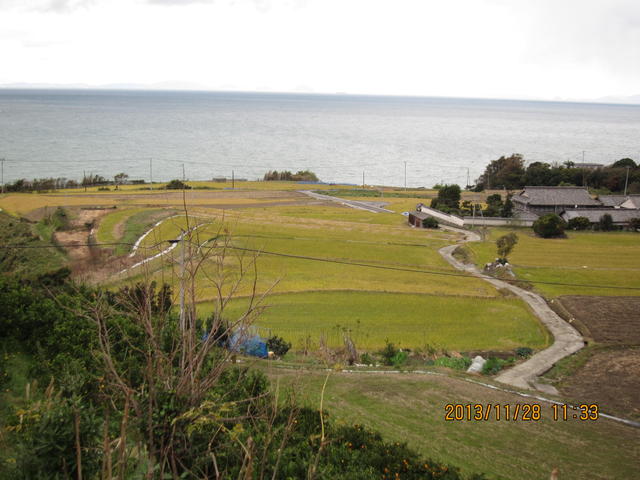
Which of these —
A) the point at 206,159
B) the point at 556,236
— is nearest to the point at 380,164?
the point at 206,159

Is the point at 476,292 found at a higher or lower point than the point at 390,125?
lower

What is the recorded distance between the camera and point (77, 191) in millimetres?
56344

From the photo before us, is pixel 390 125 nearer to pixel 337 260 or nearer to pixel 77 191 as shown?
pixel 77 191

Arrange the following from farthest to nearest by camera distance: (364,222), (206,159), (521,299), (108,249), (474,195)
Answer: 1. (206,159)
2. (474,195)
3. (364,222)
4. (108,249)
5. (521,299)

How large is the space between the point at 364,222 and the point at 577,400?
101 ft

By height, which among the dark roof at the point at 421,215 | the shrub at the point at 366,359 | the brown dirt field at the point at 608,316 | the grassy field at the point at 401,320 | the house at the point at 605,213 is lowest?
the grassy field at the point at 401,320

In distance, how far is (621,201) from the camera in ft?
159

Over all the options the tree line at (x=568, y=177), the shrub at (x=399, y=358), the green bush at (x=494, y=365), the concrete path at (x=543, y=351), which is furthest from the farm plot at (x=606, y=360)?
the tree line at (x=568, y=177)

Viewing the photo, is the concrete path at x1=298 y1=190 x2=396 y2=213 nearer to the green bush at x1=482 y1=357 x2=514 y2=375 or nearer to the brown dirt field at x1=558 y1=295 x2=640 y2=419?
the brown dirt field at x1=558 y1=295 x2=640 y2=419

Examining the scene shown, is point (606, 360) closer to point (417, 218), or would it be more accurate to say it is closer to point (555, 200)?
point (417, 218)

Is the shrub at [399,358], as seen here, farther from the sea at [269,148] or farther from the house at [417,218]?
the sea at [269,148]

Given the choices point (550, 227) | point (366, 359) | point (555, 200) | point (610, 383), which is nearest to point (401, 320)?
point (366, 359)
